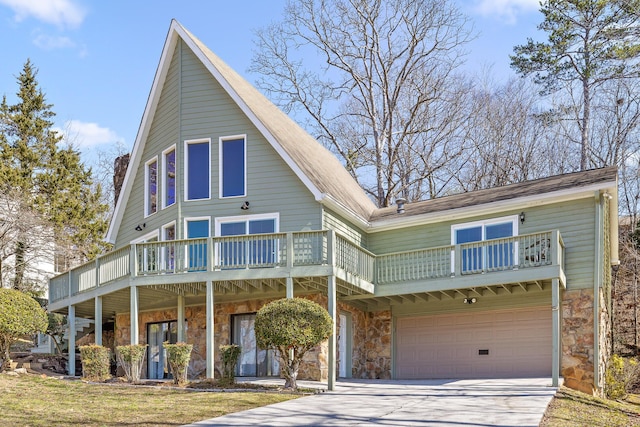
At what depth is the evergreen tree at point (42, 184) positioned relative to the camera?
28.6 meters

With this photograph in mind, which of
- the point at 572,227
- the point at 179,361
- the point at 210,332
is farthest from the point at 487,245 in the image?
the point at 179,361

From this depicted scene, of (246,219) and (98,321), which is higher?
(246,219)

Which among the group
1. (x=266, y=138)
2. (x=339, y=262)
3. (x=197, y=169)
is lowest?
(x=339, y=262)

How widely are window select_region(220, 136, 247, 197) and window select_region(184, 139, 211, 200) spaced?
1.41ft

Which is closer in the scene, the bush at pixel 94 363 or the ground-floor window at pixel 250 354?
the bush at pixel 94 363

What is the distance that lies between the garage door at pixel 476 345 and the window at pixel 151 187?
8274mm

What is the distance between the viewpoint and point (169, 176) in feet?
70.5

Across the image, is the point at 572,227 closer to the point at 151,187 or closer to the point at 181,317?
the point at 181,317

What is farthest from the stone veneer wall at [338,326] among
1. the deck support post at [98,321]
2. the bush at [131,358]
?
the bush at [131,358]

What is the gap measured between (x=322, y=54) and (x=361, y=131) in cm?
443

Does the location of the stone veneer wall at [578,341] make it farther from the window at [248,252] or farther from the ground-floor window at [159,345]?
the ground-floor window at [159,345]

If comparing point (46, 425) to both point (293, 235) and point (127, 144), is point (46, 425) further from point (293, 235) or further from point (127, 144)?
point (127, 144)

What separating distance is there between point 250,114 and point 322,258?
193 inches

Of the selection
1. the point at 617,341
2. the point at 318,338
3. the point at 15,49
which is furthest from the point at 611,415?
the point at 15,49
